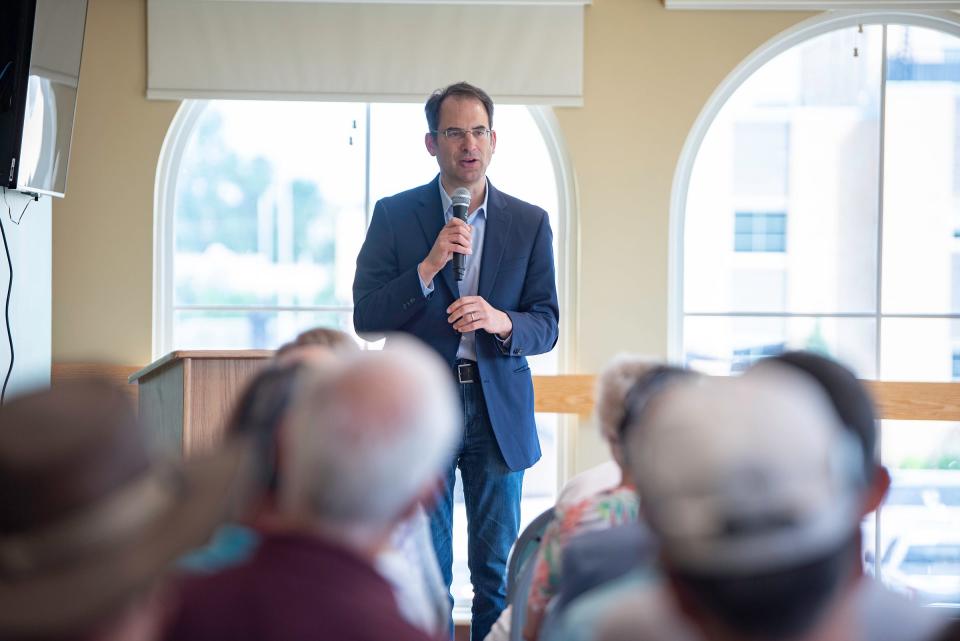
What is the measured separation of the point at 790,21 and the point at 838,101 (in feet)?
1.47

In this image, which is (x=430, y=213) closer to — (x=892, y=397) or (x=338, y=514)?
(x=338, y=514)

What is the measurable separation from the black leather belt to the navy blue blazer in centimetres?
3

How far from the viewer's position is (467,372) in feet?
9.43

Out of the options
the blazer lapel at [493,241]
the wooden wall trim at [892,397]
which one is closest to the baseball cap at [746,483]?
the blazer lapel at [493,241]

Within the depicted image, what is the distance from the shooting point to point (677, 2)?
14.6 ft

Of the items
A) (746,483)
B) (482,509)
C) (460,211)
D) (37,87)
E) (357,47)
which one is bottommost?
(482,509)

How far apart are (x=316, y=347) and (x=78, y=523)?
2.87 feet

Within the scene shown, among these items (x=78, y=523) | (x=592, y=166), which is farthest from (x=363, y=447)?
(x=592, y=166)

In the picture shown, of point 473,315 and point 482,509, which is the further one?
point 482,509

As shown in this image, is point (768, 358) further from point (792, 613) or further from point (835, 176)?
point (835, 176)

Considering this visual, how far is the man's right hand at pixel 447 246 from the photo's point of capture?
274 cm

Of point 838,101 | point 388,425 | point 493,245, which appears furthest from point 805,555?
point 838,101

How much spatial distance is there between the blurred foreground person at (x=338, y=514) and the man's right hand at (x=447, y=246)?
169cm

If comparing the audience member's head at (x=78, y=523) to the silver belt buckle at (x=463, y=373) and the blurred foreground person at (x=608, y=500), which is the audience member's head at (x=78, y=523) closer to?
the blurred foreground person at (x=608, y=500)
